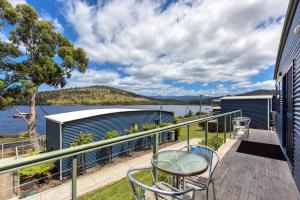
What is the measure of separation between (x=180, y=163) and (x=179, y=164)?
40 millimetres

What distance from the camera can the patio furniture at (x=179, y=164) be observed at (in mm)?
1903

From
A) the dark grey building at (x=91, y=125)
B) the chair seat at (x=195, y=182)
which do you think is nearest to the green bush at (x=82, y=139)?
the dark grey building at (x=91, y=125)

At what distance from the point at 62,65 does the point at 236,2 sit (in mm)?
11294

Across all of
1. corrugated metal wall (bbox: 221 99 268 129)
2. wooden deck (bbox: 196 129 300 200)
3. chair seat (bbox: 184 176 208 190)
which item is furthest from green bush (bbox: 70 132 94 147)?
corrugated metal wall (bbox: 221 99 268 129)

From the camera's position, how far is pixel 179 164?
83.6 inches

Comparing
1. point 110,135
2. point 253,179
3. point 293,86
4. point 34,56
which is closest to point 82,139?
point 110,135

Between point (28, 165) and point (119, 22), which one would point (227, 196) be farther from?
point (119, 22)

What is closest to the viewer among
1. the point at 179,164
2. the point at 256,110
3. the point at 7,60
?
the point at 179,164

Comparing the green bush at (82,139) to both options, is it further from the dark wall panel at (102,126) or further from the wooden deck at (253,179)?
the wooden deck at (253,179)

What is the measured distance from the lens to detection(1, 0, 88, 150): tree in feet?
36.0

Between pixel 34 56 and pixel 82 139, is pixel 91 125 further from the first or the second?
pixel 34 56

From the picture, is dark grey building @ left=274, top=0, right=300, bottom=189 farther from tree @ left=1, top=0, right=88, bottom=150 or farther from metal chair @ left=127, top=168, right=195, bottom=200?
tree @ left=1, top=0, right=88, bottom=150

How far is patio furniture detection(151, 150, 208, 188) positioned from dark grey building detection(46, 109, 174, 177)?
219 inches

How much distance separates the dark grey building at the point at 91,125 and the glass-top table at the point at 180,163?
557 centimetres
